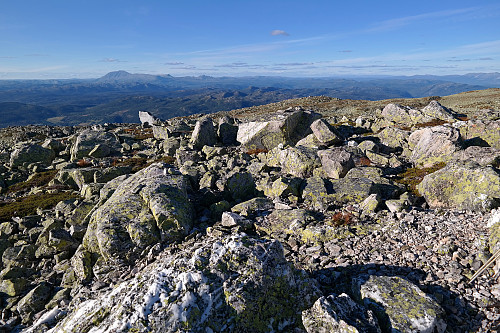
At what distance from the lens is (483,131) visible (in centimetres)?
1925

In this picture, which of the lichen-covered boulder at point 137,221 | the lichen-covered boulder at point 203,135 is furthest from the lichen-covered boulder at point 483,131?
the lichen-covered boulder at point 203,135

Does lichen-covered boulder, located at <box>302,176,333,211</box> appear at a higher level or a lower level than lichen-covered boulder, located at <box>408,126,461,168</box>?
lower

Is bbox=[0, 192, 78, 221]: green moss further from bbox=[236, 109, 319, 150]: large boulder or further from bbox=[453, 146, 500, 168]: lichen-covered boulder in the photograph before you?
bbox=[453, 146, 500, 168]: lichen-covered boulder

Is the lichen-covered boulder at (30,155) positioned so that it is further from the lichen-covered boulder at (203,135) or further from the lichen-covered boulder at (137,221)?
the lichen-covered boulder at (137,221)

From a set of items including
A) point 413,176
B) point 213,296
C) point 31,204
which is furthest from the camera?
point 31,204

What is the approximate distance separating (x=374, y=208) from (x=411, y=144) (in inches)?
494

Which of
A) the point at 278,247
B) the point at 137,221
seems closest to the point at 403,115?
the point at 278,247

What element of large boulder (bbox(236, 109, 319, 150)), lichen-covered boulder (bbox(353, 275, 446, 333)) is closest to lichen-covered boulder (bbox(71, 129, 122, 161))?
large boulder (bbox(236, 109, 319, 150))

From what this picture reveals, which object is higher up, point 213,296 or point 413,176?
point 413,176

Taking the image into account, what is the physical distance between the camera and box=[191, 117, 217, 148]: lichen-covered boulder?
30192 mm

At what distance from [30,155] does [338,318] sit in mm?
41573

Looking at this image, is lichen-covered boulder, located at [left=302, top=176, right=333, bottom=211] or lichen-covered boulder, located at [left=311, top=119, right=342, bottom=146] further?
lichen-covered boulder, located at [left=311, top=119, right=342, bottom=146]

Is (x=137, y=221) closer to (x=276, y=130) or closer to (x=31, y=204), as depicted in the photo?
(x=31, y=204)

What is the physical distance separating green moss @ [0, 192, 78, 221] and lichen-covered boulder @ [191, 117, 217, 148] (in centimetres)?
1308
